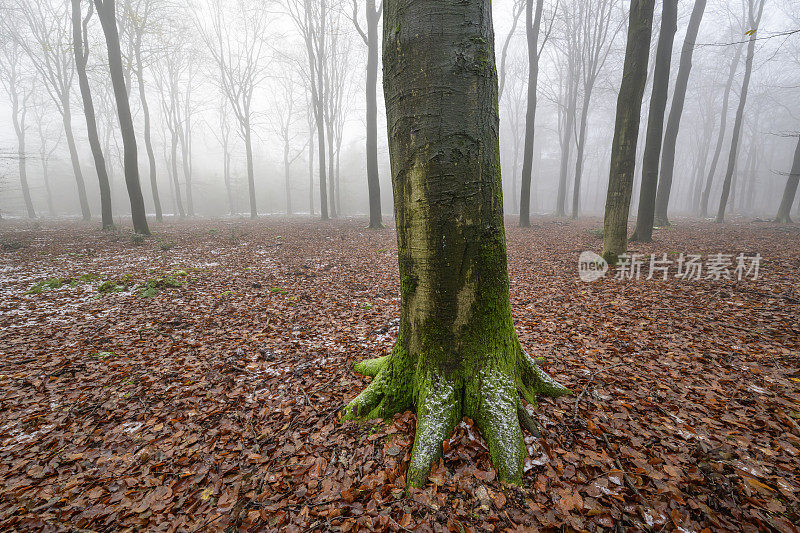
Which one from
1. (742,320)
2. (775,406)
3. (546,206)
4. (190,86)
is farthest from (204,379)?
(546,206)

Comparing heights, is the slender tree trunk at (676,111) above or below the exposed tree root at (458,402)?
above

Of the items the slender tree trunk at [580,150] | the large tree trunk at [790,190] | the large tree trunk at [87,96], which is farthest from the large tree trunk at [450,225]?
the large tree trunk at [790,190]

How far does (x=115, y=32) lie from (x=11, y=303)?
10.9 metres

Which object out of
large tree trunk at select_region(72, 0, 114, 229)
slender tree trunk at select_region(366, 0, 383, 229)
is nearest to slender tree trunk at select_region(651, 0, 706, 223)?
slender tree trunk at select_region(366, 0, 383, 229)

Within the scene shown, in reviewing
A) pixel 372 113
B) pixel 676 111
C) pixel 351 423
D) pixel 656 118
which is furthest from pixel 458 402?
pixel 676 111

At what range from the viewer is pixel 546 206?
5075 centimetres

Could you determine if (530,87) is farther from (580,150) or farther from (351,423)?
(351,423)

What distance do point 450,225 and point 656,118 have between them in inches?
438

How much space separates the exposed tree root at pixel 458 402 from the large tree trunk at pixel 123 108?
12.5 metres

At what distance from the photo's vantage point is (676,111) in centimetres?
1202

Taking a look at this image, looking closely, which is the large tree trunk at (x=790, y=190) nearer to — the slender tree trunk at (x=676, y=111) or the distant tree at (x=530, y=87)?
the slender tree trunk at (x=676, y=111)

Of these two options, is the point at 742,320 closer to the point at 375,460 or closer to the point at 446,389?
the point at 446,389

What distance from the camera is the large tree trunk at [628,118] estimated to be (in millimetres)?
6547

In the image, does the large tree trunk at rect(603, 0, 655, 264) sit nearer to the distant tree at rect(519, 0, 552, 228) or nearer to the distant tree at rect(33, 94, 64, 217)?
the distant tree at rect(519, 0, 552, 228)
